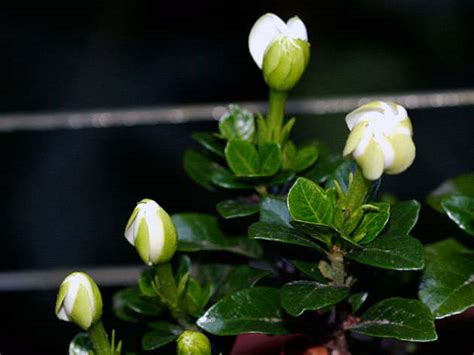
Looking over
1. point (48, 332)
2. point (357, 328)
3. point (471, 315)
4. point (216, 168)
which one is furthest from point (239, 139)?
point (48, 332)

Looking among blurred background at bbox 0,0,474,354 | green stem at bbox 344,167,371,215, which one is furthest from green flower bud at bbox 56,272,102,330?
blurred background at bbox 0,0,474,354

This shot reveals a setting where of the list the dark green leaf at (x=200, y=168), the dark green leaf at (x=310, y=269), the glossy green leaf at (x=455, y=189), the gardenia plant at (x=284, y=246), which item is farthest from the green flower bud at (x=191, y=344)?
the glossy green leaf at (x=455, y=189)

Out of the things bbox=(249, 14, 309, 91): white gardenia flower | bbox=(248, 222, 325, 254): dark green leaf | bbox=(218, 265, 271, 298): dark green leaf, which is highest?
bbox=(249, 14, 309, 91): white gardenia flower

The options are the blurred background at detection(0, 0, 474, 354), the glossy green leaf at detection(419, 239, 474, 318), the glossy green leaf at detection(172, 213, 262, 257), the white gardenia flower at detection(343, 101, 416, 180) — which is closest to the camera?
the white gardenia flower at detection(343, 101, 416, 180)

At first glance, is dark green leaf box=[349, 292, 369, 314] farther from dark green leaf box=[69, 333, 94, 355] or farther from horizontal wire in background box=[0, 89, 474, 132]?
horizontal wire in background box=[0, 89, 474, 132]

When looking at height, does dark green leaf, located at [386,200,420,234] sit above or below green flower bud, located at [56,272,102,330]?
above

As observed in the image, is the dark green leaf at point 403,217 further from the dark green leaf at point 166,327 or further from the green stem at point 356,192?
the dark green leaf at point 166,327

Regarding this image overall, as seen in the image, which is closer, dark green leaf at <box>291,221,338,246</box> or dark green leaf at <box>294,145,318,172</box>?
dark green leaf at <box>291,221,338,246</box>

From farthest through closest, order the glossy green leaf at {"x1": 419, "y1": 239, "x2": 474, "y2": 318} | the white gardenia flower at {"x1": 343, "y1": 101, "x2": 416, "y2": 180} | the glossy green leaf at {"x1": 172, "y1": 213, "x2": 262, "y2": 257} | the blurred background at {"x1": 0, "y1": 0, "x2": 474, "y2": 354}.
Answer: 1. the blurred background at {"x1": 0, "y1": 0, "x2": 474, "y2": 354}
2. the glossy green leaf at {"x1": 172, "y1": 213, "x2": 262, "y2": 257}
3. the glossy green leaf at {"x1": 419, "y1": 239, "x2": 474, "y2": 318}
4. the white gardenia flower at {"x1": 343, "y1": 101, "x2": 416, "y2": 180}
